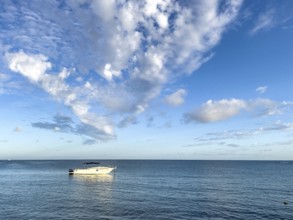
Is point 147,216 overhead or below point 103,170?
below

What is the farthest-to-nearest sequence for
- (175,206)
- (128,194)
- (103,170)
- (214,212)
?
(103,170) < (128,194) < (175,206) < (214,212)

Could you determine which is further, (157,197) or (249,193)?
(249,193)

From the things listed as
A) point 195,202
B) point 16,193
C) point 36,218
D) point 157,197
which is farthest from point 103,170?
point 36,218

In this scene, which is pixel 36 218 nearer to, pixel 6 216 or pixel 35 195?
pixel 6 216

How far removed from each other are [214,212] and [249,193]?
34.9 metres

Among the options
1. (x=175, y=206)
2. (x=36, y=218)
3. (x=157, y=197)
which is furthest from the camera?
(x=157, y=197)

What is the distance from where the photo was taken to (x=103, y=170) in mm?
173000

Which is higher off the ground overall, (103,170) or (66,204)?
(103,170)

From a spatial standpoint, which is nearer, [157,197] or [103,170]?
[157,197]

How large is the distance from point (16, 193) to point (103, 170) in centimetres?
7776

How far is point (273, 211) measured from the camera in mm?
70312

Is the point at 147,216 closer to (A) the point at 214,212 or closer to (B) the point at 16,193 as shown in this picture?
(A) the point at 214,212

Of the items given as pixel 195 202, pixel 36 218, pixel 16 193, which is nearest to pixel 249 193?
pixel 195 202

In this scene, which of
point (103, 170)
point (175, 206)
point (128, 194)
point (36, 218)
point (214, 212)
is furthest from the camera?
point (103, 170)
